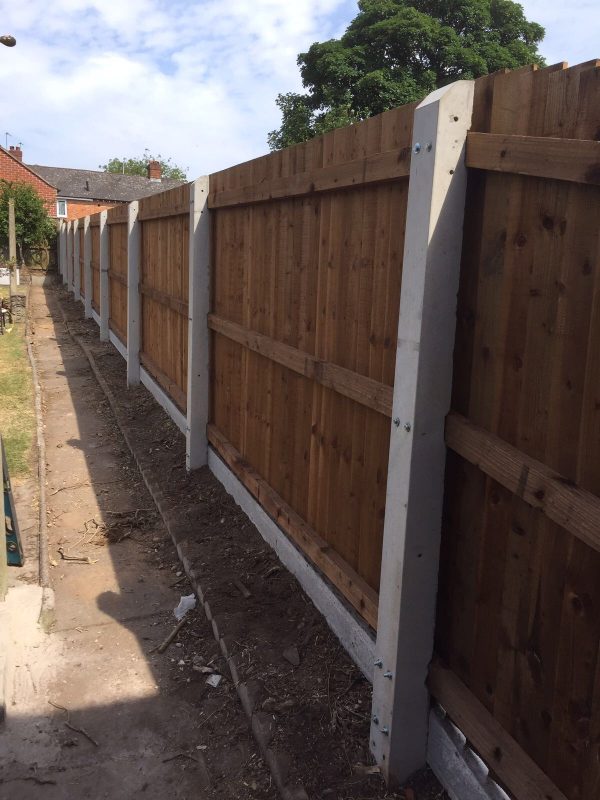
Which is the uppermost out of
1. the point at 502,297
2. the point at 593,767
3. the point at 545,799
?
the point at 502,297

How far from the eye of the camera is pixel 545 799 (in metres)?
2.09

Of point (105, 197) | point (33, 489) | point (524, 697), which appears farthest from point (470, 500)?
point (105, 197)

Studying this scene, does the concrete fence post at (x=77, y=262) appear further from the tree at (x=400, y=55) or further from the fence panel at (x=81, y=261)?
the tree at (x=400, y=55)

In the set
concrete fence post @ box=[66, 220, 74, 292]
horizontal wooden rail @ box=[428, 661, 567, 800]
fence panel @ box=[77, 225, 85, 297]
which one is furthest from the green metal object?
concrete fence post @ box=[66, 220, 74, 292]

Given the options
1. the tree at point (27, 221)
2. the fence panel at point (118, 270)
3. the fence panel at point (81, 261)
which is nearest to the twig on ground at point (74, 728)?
the fence panel at point (118, 270)

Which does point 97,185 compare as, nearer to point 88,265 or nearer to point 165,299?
point 88,265

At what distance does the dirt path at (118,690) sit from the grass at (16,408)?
1.32 meters

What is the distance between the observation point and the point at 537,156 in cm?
199

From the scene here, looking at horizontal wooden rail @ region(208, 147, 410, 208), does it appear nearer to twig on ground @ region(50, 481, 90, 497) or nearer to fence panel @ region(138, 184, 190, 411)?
fence panel @ region(138, 184, 190, 411)

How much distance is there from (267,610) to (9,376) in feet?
27.2

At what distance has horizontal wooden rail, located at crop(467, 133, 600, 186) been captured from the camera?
180 centimetres

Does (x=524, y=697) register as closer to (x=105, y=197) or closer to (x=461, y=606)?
(x=461, y=606)

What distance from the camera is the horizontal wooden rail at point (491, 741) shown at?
213 cm

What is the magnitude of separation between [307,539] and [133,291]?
6.75m
